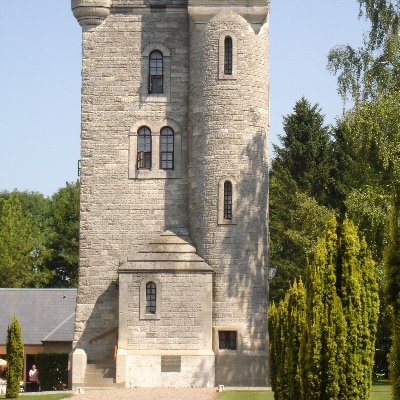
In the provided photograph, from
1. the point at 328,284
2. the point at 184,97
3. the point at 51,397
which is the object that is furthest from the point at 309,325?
the point at 184,97

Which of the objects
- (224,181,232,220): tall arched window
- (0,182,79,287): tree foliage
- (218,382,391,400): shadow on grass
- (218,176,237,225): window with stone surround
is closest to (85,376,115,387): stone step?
(218,382,391,400): shadow on grass

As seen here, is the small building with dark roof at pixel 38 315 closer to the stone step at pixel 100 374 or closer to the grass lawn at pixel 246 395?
the stone step at pixel 100 374

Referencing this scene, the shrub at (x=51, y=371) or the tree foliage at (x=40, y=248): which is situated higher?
the tree foliage at (x=40, y=248)

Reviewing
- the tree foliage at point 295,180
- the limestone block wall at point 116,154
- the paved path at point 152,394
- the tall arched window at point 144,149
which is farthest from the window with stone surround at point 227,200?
the tree foliage at point 295,180

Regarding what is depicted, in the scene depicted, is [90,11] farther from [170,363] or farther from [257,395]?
[257,395]

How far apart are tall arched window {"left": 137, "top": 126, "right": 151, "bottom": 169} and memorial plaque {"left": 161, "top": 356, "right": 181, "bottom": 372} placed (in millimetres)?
6662

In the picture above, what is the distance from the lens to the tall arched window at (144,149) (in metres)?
39.5

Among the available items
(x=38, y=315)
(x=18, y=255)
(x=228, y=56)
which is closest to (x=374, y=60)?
(x=228, y=56)

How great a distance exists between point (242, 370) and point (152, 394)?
510 centimetres

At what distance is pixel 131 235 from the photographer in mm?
39094

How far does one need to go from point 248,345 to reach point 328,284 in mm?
19276

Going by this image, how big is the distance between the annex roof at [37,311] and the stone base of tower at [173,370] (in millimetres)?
9762

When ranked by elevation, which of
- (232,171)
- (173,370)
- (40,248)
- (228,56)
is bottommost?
(173,370)

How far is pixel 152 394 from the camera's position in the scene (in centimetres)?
3338
